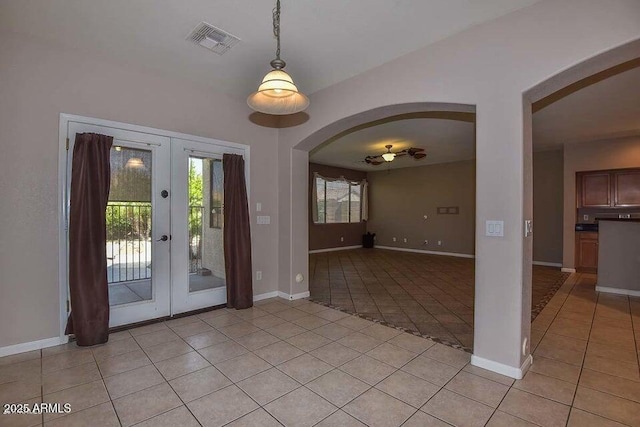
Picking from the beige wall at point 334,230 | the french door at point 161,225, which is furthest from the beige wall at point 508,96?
the beige wall at point 334,230

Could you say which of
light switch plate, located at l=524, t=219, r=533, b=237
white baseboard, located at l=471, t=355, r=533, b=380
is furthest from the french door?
light switch plate, located at l=524, t=219, r=533, b=237

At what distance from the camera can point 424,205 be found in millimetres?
9570

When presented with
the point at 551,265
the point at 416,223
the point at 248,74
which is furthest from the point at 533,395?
the point at 416,223

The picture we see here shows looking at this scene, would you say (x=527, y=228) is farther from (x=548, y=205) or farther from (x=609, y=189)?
(x=548, y=205)

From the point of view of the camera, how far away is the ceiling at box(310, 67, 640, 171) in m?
3.86

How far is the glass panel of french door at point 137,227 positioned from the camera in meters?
3.22

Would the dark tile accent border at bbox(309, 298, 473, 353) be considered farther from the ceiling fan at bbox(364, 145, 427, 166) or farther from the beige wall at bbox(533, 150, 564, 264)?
the beige wall at bbox(533, 150, 564, 264)

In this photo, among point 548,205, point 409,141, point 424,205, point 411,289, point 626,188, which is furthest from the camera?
point 424,205

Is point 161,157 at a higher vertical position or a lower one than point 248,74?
lower

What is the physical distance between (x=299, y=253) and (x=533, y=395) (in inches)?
123

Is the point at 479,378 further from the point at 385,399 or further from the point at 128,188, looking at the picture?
the point at 128,188

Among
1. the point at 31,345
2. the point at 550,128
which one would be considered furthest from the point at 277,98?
the point at 550,128

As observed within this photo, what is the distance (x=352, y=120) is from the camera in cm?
373

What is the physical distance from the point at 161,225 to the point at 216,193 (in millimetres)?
797
